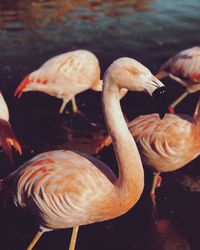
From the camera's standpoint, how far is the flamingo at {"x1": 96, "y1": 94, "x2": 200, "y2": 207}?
4.39 metres

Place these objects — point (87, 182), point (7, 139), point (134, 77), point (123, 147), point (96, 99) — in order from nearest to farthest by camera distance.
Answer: point (134, 77), point (123, 147), point (87, 182), point (7, 139), point (96, 99)

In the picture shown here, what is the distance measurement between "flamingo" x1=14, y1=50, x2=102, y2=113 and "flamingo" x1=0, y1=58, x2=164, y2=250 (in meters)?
2.78

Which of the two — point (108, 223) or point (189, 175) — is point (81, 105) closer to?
point (189, 175)

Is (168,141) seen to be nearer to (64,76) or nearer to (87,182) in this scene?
(87,182)

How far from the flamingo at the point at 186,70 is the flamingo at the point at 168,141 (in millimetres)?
1937

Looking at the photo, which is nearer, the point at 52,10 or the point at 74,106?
the point at 74,106

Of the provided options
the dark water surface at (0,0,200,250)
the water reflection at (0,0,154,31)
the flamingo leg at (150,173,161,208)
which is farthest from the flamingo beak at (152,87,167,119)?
the water reflection at (0,0,154,31)

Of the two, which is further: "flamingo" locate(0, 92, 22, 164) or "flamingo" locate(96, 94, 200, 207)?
"flamingo" locate(0, 92, 22, 164)

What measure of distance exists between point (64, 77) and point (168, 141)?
254cm

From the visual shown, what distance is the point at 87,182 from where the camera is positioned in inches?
139

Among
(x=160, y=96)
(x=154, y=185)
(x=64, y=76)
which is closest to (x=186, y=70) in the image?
(x=64, y=76)

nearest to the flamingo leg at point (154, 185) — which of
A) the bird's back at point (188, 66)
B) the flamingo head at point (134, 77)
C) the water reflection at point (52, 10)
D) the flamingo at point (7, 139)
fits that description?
the flamingo at point (7, 139)

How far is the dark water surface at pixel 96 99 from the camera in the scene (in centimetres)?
432

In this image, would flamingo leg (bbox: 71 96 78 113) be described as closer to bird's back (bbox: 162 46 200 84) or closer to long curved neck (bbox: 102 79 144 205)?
bird's back (bbox: 162 46 200 84)
